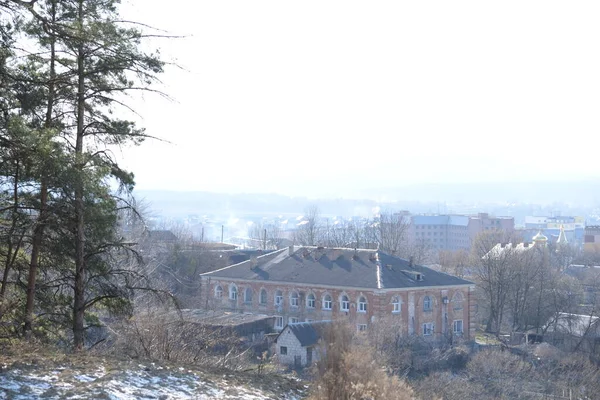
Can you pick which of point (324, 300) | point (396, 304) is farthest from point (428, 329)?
point (324, 300)

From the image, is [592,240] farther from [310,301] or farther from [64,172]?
[64,172]

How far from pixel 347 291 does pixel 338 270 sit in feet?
8.29

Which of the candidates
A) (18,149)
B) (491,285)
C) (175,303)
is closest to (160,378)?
(175,303)

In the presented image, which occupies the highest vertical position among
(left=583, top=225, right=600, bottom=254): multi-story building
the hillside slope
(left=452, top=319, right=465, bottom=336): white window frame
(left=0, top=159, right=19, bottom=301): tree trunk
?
(left=0, top=159, right=19, bottom=301): tree trunk

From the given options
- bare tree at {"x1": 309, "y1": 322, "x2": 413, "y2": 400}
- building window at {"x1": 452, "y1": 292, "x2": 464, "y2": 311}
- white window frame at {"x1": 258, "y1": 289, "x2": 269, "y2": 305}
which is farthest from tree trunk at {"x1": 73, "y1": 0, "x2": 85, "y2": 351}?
building window at {"x1": 452, "y1": 292, "x2": 464, "y2": 311}

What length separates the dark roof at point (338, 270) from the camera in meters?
43.2

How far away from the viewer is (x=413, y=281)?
4350cm

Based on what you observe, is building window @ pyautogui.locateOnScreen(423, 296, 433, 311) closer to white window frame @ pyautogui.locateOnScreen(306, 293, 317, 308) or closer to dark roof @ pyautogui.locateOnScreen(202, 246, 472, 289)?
dark roof @ pyautogui.locateOnScreen(202, 246, 472, 289)

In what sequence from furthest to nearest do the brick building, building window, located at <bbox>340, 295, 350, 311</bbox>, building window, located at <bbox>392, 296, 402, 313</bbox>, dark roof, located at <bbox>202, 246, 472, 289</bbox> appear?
dark roof, located at <bbox>202, 246, 472, 289</bbox>
building window, located at <bbox>340, 295, 350, 311</bbox>
the brick building
building window, located at <bbox>392, 296, 402, 313</bbox>

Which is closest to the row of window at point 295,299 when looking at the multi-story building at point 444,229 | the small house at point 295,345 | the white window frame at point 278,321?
the white window frame at point 278,321

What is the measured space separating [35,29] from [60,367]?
570 centimetres

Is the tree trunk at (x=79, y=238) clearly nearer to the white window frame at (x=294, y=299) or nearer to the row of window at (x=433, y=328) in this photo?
the row of window at (x=433, y=328)

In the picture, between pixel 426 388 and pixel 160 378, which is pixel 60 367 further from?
pixel 426 388

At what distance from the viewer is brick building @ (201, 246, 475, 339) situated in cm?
4200
